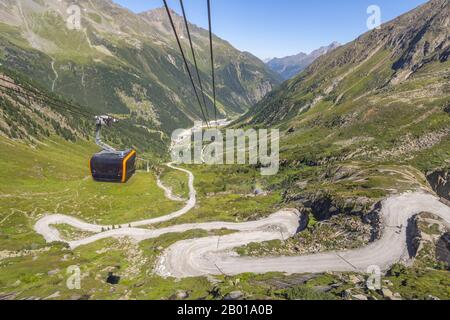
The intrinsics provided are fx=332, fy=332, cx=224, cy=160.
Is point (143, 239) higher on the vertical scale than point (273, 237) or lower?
lower

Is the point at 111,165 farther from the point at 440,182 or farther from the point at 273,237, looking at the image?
the point at 440,182

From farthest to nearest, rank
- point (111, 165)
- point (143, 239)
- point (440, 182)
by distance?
1. point (440, 182)
2. point (143, 239)
3. point (111, 165)

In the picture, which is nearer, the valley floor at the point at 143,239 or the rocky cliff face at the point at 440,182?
the valley floor at the point at 143,239

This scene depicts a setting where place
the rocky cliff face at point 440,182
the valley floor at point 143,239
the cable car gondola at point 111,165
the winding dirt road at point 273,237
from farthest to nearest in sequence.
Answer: the rocky cliff face at point 440,182 → the winding dirt road at point 273,237 → the valley floor at point 143,239 → the cable car gondola at point 111,165

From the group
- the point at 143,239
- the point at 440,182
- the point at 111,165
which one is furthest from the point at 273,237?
the point at 111,165

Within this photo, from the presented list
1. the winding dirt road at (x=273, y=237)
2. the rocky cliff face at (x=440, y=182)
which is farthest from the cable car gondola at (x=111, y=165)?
the rocky cliff face at (x=440, y=182)

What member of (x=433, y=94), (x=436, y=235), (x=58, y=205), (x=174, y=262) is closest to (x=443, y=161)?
(x=436, y=235)

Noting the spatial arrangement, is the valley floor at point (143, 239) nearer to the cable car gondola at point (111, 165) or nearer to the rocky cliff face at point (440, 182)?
the rocky cliff face at point (440, 182)

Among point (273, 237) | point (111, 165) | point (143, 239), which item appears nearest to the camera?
point (111, 165)

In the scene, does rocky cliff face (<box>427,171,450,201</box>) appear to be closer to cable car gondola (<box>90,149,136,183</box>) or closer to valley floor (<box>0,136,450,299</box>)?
valley floor (<box>0,136,450,299</box>)

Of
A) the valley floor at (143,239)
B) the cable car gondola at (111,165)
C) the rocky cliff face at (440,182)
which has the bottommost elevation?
the valley floor at (143,239)
